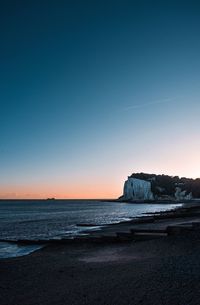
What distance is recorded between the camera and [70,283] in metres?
11.7

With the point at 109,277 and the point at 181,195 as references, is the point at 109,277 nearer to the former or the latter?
the point at 109,277

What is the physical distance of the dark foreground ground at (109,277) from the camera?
939cm

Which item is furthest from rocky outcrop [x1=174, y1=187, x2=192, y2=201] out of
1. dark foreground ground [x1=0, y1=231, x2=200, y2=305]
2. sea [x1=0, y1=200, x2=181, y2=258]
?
dark foreground ground [x1=0, y1=231, x2=200, y2=305]

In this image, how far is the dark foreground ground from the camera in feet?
30.8

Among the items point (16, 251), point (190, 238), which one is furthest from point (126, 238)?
point (16, 251)

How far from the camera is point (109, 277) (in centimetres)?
1209

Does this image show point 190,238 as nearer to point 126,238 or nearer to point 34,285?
point 126,238

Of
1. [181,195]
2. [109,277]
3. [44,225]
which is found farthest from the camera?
[181,195]

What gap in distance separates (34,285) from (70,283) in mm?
1441

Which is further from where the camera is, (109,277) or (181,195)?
(181,195)

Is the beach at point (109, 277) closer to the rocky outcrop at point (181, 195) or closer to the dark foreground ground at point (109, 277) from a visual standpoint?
the dark foreground ground at point (109, 277)

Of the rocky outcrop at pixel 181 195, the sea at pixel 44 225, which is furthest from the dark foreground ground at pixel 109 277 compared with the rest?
the rocky outcrop at pixel 181 195

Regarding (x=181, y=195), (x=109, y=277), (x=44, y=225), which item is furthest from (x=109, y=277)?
(x=181, y=195)

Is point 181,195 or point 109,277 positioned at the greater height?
point 181,195
